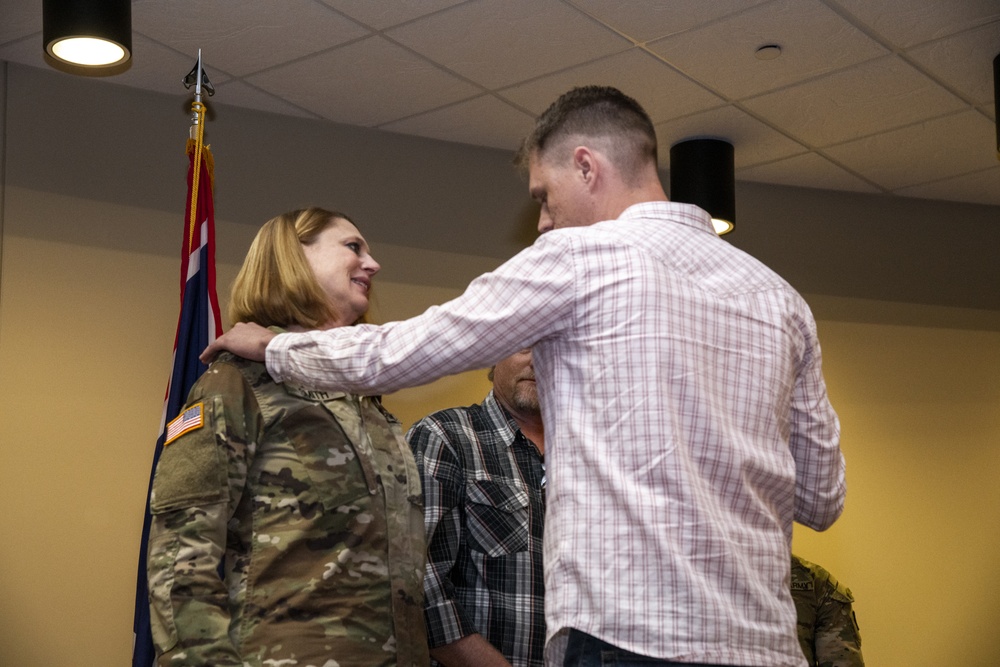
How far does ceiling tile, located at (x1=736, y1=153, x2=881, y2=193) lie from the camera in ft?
17.7

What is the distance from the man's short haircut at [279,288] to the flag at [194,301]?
3.73 ft

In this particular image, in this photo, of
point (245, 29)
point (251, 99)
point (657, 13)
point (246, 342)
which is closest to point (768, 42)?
point (657, 13)

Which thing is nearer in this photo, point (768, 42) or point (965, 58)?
point (768, 42)

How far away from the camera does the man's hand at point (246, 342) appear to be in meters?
1.94

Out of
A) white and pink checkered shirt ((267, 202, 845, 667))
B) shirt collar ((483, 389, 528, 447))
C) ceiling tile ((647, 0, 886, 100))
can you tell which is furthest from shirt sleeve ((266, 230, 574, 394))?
ceiling tile ((647, 0, 886, 100))

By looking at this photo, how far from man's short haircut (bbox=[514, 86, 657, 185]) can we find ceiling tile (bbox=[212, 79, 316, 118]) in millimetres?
2740

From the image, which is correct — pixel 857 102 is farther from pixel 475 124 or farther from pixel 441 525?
pixel 441 525

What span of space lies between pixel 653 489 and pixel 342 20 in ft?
9.09

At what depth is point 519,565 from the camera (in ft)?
8.44

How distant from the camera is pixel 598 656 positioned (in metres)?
1.49

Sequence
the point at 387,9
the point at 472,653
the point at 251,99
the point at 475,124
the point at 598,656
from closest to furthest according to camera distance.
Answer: the point at 598,656 → the point at 472,653 → the point at 387,9 → the point at 251,99 → the point at 475,124

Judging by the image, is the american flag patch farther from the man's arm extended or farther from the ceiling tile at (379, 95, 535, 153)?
the ceiling tile at (379, 95, 535, 153)

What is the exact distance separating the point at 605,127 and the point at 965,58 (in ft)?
9.61

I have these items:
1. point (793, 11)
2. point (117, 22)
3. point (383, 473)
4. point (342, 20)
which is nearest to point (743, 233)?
point (793, 11)
